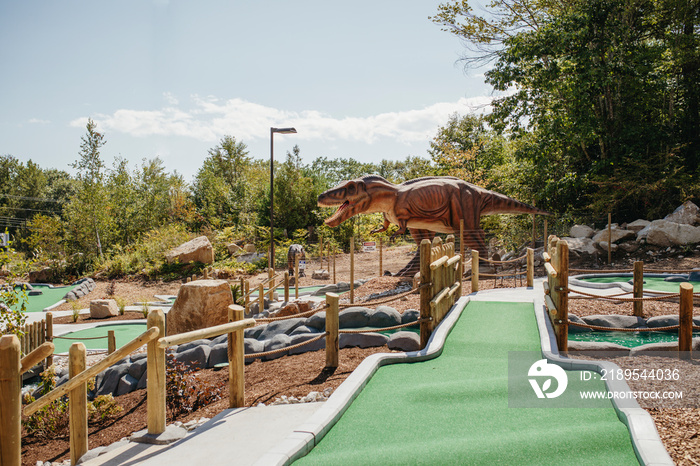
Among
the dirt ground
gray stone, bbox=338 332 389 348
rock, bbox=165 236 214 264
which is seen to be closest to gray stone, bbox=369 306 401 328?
gray stone, bbox=338 332 389 348

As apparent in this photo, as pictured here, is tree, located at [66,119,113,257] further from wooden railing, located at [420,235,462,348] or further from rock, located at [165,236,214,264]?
wooden railing, located at [420,235,462,348]

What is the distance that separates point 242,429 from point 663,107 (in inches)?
750

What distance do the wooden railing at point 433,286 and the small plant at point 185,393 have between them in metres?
2.59

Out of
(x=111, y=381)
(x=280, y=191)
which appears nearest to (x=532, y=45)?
(x=111, y=381)

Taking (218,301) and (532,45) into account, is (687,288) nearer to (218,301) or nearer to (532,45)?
(218,301)

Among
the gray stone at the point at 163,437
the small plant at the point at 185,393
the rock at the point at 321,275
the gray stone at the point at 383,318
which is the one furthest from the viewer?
the rock at the point at 321,275

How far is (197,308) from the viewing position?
983 centimetres

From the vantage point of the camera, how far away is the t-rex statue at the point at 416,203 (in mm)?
11742

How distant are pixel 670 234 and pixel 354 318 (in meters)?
11.2

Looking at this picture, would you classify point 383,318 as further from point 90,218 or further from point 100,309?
point 90,218

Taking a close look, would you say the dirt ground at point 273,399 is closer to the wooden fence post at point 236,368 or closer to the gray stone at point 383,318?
the wooden fence post at point 236,368

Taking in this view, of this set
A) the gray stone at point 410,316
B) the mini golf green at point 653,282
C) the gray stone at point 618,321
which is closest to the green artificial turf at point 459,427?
the gray stone at point 410,316

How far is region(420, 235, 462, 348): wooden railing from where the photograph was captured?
6055mm

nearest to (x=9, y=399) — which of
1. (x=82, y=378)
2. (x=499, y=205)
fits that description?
(x=82, y=378)
